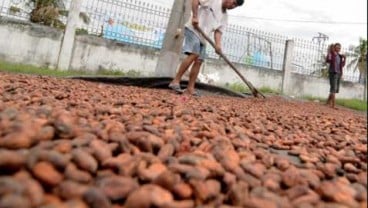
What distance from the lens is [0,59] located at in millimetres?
8234

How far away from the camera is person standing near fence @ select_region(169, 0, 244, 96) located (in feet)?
14.3

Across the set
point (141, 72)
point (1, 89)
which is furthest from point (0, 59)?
point (1, 89)

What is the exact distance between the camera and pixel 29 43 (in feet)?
28.0

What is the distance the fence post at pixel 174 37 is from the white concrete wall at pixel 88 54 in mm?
2918

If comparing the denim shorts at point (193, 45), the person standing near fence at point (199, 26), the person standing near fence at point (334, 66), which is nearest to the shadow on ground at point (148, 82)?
the person standing near fence at point (199, 26)

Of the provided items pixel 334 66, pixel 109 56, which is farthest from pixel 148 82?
pixel 109 56

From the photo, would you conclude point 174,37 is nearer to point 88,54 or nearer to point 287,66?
point 88,54

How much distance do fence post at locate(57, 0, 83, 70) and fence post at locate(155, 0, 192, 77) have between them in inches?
120

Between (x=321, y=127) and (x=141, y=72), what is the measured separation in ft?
24.2

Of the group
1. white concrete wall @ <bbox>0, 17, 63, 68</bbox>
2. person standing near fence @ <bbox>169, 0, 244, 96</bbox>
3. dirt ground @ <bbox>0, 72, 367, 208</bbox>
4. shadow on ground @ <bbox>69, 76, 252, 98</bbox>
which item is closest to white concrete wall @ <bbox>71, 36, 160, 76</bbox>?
white concrete wall @ <bbox>0, 17, 63, 68</bbox>

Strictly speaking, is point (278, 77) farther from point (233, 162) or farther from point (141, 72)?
point (233, 162)

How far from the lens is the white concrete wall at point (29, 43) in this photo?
8367 mm

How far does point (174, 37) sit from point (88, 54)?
3.17 meters

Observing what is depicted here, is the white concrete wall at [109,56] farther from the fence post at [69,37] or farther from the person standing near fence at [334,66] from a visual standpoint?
the person standing near fence at [334,66]
